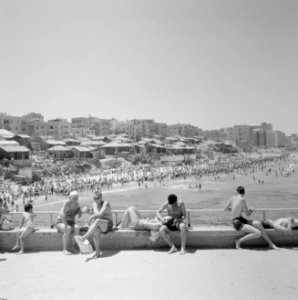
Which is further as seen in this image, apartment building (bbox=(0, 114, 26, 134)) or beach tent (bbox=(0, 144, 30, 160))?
apartment building (bbox=(0, 114, 26, 134))

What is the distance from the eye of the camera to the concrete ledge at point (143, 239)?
530 cm

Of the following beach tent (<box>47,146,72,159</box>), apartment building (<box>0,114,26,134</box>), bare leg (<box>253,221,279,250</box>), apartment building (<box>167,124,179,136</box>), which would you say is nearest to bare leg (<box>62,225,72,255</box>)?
bare leg (<box>253,221,279,250</box>)

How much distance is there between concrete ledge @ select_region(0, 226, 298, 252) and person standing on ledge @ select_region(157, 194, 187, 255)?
0.15 metres

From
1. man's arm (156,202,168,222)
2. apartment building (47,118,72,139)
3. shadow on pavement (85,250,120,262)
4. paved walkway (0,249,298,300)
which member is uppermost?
apartment building (47,118,72,139)

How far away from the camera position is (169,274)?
166 inches

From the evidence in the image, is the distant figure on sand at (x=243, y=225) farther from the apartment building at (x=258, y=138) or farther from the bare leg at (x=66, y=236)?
the apartment building at (x=258, y=138)

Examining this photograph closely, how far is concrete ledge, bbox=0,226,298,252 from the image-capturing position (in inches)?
209

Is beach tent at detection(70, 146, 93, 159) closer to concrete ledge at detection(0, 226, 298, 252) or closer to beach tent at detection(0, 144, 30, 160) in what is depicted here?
beach tent at detection(0, 144, 30, 160)

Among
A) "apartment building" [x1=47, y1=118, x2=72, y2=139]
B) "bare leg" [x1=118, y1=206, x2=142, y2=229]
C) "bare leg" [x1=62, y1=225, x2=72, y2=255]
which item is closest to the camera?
"bare leg" [x1=62, y1=225, x2=72, y2=255]

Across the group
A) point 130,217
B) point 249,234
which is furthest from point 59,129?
point 249,234

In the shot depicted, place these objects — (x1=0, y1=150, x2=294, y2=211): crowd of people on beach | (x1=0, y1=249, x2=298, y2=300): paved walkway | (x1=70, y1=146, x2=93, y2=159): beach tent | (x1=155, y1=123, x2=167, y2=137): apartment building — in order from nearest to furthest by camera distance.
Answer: (x1=0, y1=249, x2=298, y2=300): paved walkway < (x1=0, y1=150, x2=294, y2=211): crowd of people on beach < (x1=70, y1=146, x2=93, y2=159): beach tent < (x1=155, y1=123, x2=167, y2=137): apartment building

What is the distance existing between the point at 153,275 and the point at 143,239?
1.22m

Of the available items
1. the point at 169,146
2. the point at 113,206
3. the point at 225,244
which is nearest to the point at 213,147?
the point at 169,146

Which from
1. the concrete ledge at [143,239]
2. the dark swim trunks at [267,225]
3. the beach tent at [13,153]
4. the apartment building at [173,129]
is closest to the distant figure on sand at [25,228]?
the concrete ledge at [143,239]
